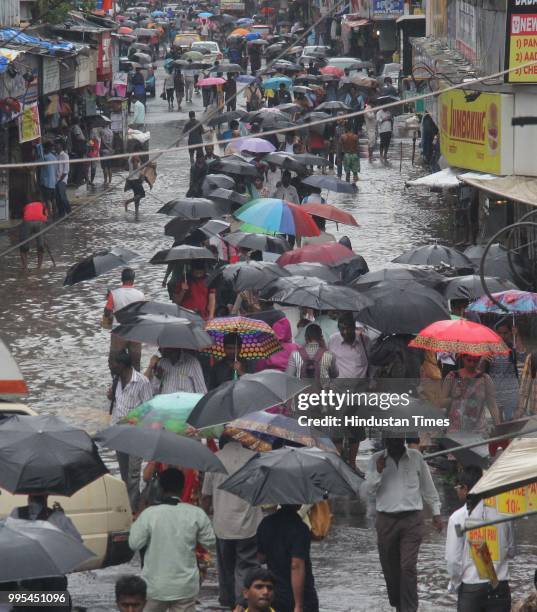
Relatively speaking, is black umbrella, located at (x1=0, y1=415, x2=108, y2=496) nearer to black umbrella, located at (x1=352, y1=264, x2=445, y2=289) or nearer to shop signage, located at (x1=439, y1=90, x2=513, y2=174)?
black umbrella, located at (x1=352, y1=264, x2=445, y2=289)

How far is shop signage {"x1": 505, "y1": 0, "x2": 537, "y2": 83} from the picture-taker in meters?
17.6

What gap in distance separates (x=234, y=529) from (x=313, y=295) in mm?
4029

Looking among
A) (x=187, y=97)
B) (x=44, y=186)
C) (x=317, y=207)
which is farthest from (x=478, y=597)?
(x=187, y=97)

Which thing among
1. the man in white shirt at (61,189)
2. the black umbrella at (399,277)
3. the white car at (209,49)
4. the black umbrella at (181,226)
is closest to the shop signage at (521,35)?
the black umbrella at (181,226)

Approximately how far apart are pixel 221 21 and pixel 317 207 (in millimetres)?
68730

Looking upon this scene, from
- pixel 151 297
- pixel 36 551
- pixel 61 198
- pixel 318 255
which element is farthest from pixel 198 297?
pixel 61 198

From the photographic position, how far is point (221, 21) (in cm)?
8562

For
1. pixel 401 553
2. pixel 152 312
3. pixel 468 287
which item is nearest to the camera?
pixel 401 553

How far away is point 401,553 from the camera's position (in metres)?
9.20

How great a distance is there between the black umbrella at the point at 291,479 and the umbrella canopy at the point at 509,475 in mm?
1248

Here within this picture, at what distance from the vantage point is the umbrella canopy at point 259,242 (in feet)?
52.5

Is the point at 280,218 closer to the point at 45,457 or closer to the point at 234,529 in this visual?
the point at 234,529

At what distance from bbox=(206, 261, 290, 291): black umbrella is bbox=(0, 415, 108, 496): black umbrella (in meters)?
5.23

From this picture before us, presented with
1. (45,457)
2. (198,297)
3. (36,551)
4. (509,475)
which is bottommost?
(198,297)
